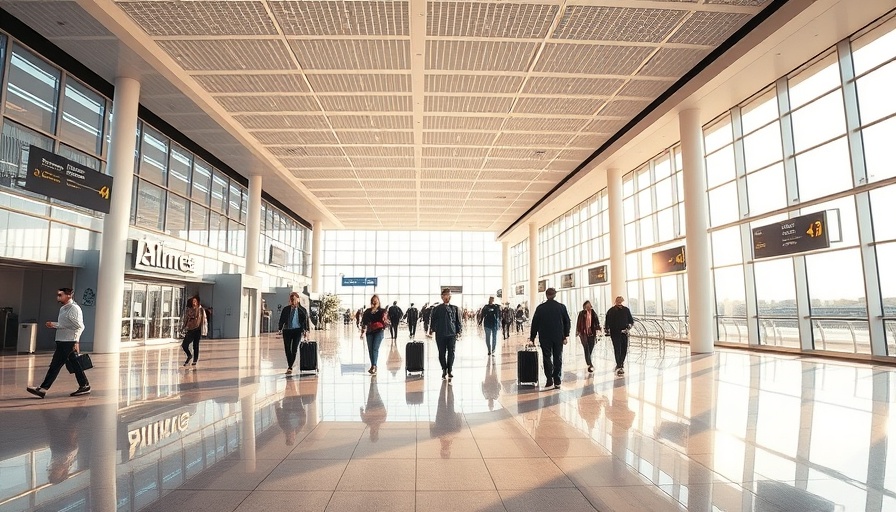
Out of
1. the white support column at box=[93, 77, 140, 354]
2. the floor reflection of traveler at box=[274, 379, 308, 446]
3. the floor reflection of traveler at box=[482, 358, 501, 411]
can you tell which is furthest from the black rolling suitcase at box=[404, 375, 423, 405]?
the white support column at box=[93, 77, 140, 354]

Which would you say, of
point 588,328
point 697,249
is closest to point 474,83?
point 588,328

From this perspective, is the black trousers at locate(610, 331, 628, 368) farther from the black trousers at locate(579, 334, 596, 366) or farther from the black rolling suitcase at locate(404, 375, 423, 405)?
the black rolling suitcase at locate(404, 375, 423, 405)

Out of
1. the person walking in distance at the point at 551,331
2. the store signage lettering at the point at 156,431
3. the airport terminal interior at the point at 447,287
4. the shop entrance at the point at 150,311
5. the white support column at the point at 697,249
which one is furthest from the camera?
the shop entrance at the point at 150,311

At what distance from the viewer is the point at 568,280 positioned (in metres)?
34.3

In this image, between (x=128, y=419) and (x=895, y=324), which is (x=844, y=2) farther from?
(x=128, y=419)

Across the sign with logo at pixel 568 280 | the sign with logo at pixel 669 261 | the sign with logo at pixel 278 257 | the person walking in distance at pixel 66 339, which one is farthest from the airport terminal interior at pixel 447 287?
the sign with logo at pixel 568 280

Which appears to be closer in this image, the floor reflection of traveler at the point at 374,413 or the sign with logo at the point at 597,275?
the floor reflection of traveler at the point at 374,413

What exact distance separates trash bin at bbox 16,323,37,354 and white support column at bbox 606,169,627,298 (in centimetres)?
2024

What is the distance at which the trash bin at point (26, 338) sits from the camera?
15.6 meters

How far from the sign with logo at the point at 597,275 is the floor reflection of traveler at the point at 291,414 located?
2151cm

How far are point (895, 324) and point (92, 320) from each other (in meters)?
20.7

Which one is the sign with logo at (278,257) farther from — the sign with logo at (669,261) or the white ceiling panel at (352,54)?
the sign with logo at (669,261)

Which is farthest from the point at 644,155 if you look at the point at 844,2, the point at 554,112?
the point at 844,2

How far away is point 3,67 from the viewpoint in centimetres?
1297
